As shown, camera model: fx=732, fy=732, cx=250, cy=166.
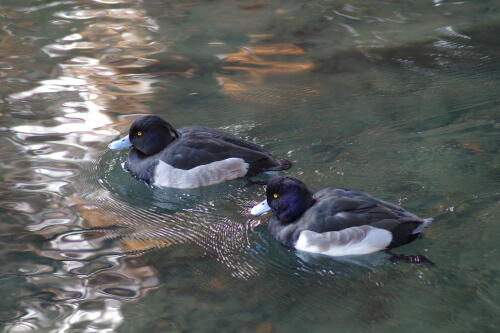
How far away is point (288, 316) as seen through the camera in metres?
5.61

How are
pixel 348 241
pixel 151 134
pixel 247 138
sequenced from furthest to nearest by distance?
pixel 247 138 → pixel 151 134 → pixel 348 241

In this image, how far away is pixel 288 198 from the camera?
6.68 meters

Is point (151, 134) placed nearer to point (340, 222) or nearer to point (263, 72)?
point (340, 222)

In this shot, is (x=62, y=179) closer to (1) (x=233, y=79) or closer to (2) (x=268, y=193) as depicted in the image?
(2) (x=268, y=193)

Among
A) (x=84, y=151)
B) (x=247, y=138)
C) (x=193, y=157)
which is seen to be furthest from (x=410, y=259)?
(x=84, y=151)

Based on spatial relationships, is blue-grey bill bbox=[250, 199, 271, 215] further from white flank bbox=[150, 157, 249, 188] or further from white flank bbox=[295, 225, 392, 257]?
white flank bbox=[150, 157, 249, 188]

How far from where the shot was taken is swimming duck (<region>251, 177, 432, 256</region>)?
6336 millimetres

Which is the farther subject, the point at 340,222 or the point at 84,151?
the point at 84,151

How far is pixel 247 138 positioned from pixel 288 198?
223 centimetres

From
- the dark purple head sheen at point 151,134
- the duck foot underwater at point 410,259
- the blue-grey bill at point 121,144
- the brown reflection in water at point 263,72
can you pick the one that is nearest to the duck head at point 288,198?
the duck foot underwater at point 410,259

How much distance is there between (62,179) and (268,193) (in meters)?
2.51

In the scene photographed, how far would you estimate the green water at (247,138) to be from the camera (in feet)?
19.0

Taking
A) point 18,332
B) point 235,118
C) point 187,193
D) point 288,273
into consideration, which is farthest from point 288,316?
point 235,118

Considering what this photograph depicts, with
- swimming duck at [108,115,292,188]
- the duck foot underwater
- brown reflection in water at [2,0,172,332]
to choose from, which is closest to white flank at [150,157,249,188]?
swimming duck at [108,115,292,188]
